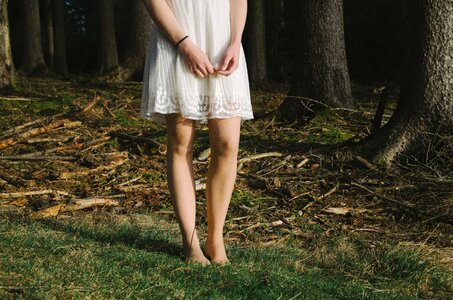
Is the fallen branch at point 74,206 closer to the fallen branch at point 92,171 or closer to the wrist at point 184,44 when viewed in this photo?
the fallen branch at point 92,171

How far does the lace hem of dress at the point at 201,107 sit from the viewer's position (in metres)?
3.67

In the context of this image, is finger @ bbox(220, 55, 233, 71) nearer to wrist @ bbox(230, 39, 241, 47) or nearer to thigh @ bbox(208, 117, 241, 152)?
wrist @ bbox(230, 39, 241, 47)

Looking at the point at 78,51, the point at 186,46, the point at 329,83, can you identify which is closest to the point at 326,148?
the point at 329,83

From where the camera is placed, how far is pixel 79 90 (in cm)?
1087

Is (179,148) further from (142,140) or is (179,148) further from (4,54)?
(4,54)

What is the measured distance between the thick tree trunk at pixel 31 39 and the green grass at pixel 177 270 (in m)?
14.7

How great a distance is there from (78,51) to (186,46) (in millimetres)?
23482

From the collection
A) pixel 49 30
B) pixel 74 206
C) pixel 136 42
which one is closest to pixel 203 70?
pixel 74 206

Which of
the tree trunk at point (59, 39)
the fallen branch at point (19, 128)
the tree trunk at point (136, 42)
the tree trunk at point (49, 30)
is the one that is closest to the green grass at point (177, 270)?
the fallen branch at point (19, 128)

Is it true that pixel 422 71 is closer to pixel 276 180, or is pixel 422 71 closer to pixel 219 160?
pixel 276 180

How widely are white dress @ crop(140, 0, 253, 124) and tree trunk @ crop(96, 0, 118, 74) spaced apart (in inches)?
497

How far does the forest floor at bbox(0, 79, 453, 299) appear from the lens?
11.7 feet

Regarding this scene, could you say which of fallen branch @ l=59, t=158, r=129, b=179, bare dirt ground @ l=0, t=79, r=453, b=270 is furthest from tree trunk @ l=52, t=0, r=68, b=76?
fallen branch @ l=59, t=158, r=129, b=179

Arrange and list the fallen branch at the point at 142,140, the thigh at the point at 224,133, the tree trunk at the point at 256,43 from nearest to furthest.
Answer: the thigh at the point at 224,133 < the fallen branch at the point at 142,140 < the tree trunk at the point at 256,43
